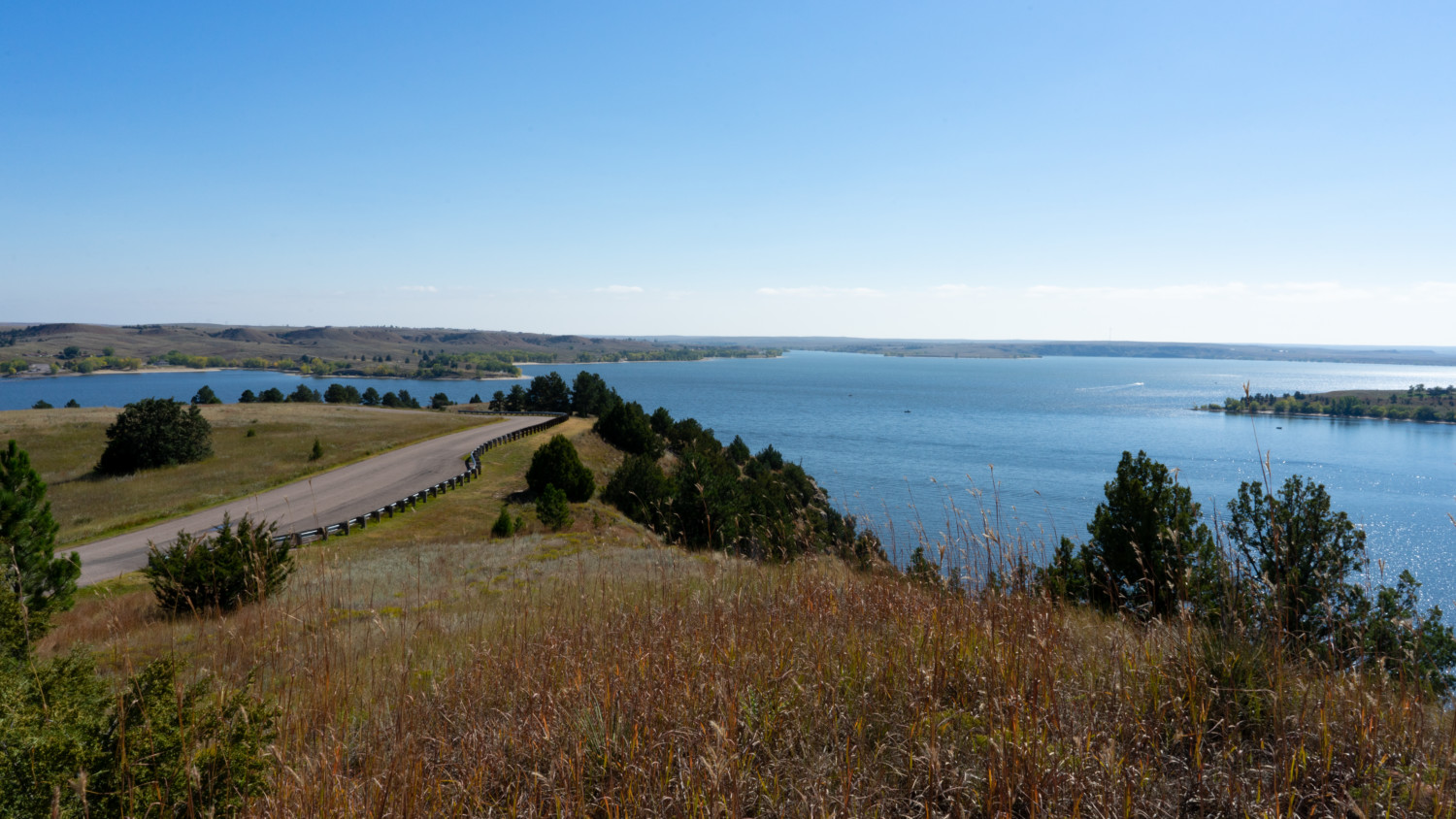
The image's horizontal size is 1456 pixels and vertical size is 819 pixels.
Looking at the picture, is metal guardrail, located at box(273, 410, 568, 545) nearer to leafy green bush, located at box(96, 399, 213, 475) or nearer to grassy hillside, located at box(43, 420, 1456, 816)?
grassy hillside, located at box(43, 420, 1456, 816)

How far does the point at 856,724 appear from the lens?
318 centimetres

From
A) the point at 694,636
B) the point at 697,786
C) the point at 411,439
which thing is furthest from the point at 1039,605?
the point at 411,439

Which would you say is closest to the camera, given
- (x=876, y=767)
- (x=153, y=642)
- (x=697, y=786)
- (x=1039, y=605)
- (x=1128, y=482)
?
(x=697, y=786)

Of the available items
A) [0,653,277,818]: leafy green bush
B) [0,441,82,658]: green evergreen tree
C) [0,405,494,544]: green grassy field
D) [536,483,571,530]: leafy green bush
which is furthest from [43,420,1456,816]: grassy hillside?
[0,405,494,544]: green grassy field

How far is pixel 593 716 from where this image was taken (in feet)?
11.5

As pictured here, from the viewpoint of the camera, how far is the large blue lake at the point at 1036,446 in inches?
2025

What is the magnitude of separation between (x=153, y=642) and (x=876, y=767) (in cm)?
1023

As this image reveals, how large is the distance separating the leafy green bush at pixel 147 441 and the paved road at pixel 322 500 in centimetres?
1037

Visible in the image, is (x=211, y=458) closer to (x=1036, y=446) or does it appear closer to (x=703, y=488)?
(x=703, y=488)

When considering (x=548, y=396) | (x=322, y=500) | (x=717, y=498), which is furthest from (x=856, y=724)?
(x=548, y=396)

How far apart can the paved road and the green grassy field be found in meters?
1.44

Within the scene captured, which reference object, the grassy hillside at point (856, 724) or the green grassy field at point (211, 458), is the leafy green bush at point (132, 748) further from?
→ the green grassy field at point (211, 458)

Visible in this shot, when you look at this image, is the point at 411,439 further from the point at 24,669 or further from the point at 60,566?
the point at 24,669

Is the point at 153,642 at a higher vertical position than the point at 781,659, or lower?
lower
